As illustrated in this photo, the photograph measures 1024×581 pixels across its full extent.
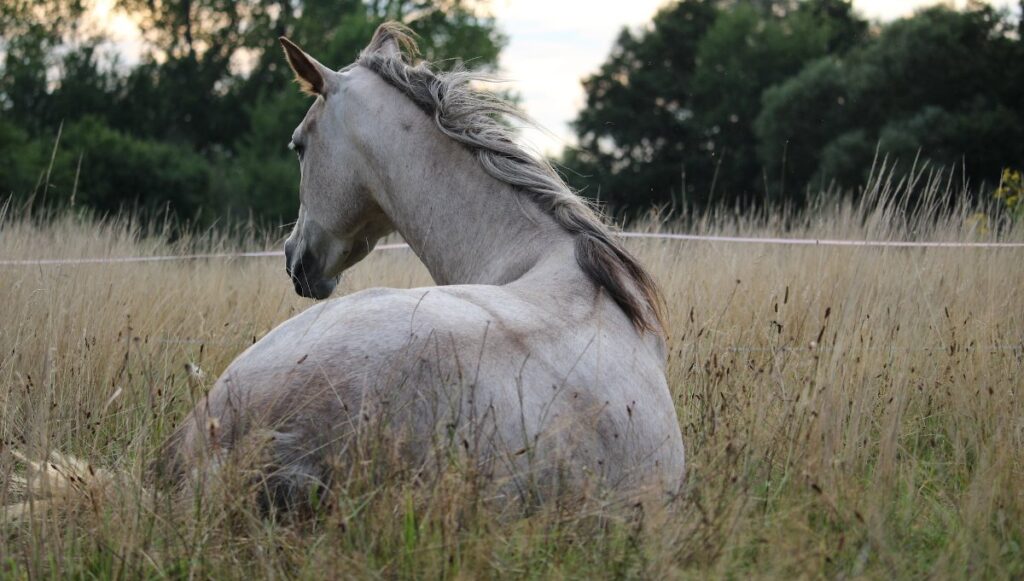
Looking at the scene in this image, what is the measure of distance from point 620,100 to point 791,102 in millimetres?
6216

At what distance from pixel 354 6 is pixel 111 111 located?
954 cm

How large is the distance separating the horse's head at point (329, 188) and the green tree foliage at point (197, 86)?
2496 centimetres

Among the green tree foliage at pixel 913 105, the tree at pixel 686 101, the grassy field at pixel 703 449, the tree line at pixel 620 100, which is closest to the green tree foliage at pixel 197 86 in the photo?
the tree line at pixel 620 100

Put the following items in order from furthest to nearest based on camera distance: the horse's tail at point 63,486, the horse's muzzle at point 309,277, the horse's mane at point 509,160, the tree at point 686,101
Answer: the tree at point 686,101 → the horse's muzzle at point 309,277 → the horse's mane at point 509,160 → the horse's tail at point 63,486

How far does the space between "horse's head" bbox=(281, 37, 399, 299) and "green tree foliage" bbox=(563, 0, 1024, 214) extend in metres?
18.7

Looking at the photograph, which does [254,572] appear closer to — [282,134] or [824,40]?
[282,134]

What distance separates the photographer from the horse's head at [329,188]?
4379mm

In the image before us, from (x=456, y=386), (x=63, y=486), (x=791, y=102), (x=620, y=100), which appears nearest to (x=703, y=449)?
(x=456, y=386)

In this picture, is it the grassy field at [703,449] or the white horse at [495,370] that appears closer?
the grassy field at [703,449]

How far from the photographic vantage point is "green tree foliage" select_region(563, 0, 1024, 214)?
89.4 ft

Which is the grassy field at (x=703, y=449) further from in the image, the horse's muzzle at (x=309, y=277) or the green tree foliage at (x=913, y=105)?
the green tree foliage at (x=913, y=105)

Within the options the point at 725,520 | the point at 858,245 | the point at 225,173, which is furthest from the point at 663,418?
the point at 225,173

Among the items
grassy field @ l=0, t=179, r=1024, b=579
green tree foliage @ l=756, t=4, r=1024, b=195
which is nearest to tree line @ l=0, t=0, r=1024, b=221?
green tree foliage @ l=756, t=4, r=1024, b=195

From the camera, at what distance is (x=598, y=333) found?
3008 millimetres
